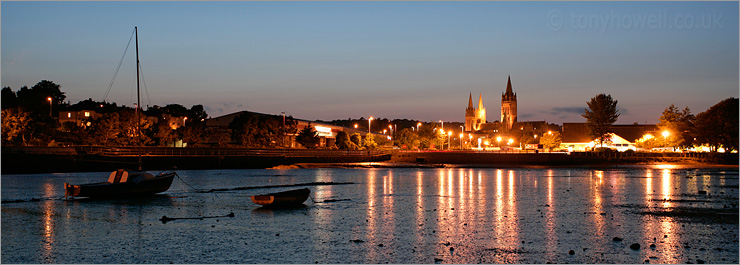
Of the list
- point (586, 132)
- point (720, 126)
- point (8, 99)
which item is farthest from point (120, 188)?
point (586, 132)

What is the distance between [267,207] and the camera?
113ft

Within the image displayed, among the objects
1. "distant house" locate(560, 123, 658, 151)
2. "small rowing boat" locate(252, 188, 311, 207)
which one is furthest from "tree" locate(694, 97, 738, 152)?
"small rowing boat" locate(252, 188, 311, 207)

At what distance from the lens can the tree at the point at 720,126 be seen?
10231cm

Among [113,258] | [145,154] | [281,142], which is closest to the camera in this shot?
[113,258]

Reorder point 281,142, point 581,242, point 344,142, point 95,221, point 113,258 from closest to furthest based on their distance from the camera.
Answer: point 113,258 < point 581,242 < point 95,221 < point 281,142 < point 344,142

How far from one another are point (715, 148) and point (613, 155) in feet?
57.4

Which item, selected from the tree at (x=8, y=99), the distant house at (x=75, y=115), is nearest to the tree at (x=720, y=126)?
the tree at (x=8, y=99)

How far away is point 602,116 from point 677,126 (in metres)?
21.5

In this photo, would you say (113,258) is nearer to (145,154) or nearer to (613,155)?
(145,154)

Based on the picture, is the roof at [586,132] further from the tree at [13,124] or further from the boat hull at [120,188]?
the boat hull at [120,188]

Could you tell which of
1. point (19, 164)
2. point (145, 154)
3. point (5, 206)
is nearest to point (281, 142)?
point (145, 154)

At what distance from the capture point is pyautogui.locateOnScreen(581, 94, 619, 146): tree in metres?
142

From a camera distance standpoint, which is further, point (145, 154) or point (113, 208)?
point (145, 154)

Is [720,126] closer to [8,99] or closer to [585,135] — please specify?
[585,135]
